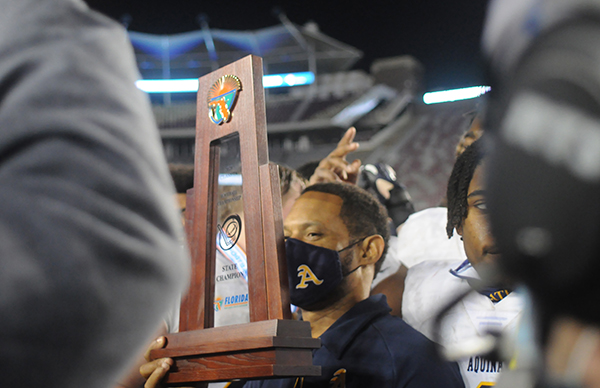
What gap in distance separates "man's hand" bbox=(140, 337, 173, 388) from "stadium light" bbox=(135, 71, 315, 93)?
1379 centimetres

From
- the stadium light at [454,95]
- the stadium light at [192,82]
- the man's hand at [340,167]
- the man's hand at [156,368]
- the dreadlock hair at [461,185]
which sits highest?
the stadium light at [192,82]

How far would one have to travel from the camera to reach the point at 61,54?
45 cm

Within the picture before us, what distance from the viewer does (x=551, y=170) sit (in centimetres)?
31

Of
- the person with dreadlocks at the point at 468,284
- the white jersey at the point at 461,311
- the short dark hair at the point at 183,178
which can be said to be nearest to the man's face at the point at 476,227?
the person with dreadlocks at the point at 468,284

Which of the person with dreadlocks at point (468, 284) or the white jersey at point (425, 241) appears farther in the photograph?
the white jersey at point (425, 241)

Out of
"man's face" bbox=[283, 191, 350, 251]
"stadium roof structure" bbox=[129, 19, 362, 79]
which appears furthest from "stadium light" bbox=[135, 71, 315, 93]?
"man's face" bbox=[283, 191, 350, 251]

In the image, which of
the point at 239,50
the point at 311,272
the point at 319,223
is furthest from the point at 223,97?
the point at 239,50

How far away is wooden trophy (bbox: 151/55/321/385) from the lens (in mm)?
1432

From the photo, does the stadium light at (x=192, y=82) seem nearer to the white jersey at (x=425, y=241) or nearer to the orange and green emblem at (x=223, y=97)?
the white jersey at (x=425, y=241)

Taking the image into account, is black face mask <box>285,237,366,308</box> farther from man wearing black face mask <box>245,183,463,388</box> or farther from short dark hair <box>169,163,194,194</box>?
short dark hair <box>169,163,194,194</box>

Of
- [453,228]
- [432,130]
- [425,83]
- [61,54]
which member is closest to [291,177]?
[453,228]

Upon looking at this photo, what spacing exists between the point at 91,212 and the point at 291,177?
241cm

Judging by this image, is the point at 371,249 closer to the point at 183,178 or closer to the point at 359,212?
the point at 359,212

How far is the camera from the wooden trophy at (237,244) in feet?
4.70
